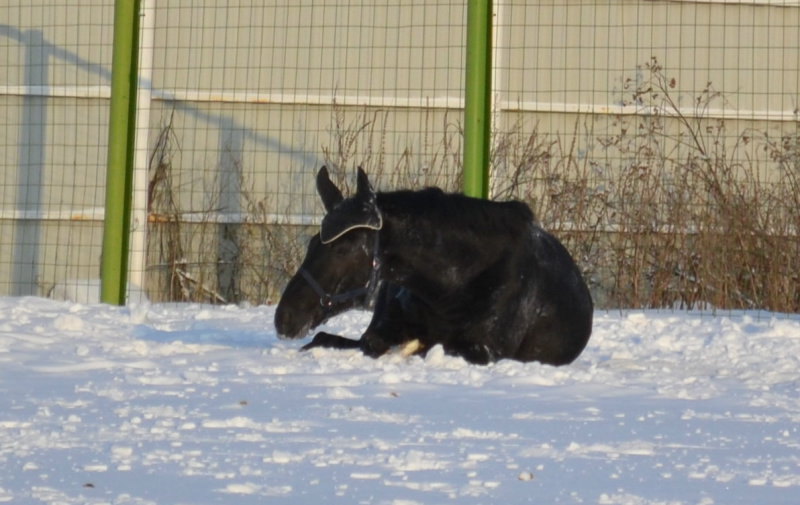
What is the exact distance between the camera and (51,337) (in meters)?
6.52

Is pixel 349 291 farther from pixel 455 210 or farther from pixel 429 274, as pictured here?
pixel 455 210

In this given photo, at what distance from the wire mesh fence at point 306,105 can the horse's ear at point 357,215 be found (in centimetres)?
540

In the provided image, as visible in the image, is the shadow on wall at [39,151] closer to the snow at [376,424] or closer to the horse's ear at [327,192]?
the snow at [376,424]

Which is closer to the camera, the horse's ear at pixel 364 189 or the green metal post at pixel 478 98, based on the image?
the horse's ear at pixel 364 189

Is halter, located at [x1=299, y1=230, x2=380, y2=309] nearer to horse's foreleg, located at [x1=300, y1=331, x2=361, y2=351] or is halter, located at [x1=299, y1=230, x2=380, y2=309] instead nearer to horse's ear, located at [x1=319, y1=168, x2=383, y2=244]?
horse's ear, located at [x1=319, y1=168, x2=383, y2=244]

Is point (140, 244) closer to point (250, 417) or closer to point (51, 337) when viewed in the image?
point (51, 337)

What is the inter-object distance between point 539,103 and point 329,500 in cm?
864

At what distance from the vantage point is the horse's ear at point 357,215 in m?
5.48

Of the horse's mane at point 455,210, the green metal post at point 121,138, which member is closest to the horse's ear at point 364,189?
the horse's mane at point 455,210

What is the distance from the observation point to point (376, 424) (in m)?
4.11

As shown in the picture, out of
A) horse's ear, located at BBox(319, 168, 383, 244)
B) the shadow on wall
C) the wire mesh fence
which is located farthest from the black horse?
the shadow on wall

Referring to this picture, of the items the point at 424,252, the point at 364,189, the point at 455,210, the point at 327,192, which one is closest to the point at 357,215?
the point at 364,189

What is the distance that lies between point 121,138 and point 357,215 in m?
4.10

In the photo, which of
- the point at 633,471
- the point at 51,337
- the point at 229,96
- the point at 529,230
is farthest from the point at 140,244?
the point at 633,471
